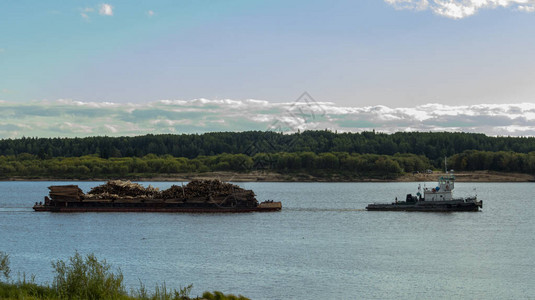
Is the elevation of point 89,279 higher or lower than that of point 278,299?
higher

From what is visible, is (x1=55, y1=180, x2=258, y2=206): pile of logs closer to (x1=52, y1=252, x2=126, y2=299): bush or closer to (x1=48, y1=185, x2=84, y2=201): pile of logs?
(x1=48, y1=185, x2=84, y2=201): pile of logs

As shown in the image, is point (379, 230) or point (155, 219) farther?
point (155, 219)

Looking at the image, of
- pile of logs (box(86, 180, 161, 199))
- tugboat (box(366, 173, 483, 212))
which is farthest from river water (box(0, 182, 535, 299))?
pile of logs (box(86, 180, 161, 199))

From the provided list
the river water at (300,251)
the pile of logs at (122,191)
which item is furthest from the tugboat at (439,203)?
the pile of logs at (122,191)

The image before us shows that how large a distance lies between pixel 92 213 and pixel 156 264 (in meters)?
40.5

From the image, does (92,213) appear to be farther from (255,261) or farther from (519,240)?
(519,240)

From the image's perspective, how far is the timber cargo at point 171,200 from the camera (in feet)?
240

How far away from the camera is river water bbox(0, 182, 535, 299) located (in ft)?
109

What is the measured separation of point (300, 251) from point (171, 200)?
3230cm

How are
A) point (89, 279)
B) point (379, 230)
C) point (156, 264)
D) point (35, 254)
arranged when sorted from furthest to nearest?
point (379, 230), point (35, 254), point (156, 264), point (89, 279)

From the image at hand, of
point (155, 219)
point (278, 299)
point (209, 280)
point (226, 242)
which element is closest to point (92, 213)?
point (155, 219)

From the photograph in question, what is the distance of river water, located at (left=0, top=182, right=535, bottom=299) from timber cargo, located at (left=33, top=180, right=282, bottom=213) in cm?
143

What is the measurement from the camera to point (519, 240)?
52469 mm

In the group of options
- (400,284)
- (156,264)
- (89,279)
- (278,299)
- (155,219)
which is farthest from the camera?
(155,219)
